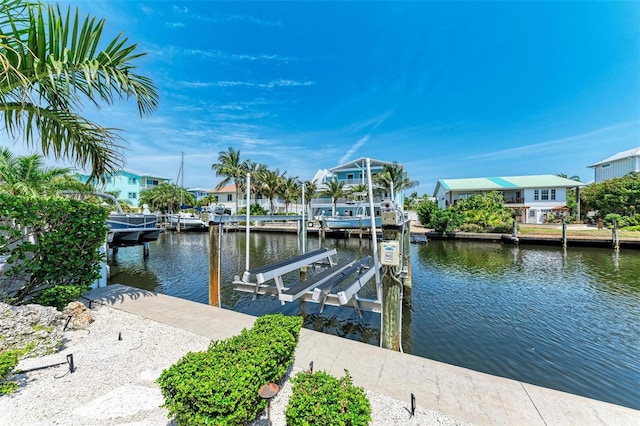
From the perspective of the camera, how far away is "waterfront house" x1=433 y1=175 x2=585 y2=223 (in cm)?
3528

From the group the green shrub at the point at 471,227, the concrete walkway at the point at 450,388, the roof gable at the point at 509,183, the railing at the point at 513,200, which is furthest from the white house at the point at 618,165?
the concrete walkway at the point at 450,388

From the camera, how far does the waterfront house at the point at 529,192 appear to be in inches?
1389

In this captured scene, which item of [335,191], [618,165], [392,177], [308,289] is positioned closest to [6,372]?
[308,289]

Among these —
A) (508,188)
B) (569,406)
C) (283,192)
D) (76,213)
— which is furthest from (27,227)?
(508,188)

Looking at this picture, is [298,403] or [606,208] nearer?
[298,403]

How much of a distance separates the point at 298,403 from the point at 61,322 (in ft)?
18.5

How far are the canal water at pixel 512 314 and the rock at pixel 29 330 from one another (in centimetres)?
465

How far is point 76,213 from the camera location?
21.2 feet

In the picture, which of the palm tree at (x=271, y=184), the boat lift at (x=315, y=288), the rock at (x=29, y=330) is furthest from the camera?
the palm tree at (x=271, y=184)

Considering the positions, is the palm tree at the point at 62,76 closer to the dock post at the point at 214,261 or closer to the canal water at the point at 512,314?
the dock post at the point at 214,261

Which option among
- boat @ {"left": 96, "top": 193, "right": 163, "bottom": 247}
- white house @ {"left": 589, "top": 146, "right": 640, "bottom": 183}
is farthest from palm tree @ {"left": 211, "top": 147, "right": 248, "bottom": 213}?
white house @ {"left": 589, "top": 146, "right": 640, "bottom": 183}

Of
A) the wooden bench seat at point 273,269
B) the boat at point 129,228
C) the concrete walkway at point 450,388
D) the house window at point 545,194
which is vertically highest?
the house window at point 545,194

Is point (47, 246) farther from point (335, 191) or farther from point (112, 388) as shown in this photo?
point (335, 191)

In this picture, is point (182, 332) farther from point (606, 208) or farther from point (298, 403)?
point (606, 208)
